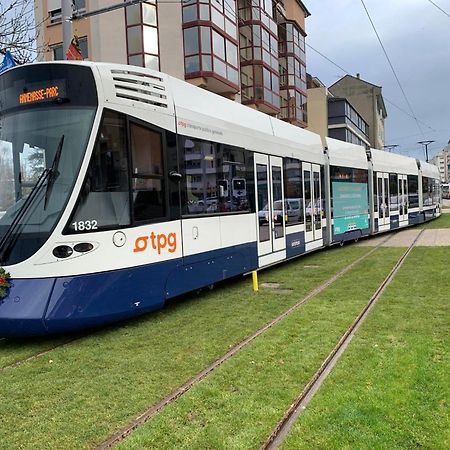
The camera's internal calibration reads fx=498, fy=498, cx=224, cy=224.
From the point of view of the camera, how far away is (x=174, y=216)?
7.17 metres

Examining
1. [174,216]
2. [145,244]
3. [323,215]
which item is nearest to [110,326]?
[145,244]

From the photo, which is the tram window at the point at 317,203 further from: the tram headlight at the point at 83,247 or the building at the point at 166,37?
the building at the point at 166,37

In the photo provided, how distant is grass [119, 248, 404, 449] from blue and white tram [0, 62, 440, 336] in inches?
71.9

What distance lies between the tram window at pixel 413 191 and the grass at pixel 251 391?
1790 cm

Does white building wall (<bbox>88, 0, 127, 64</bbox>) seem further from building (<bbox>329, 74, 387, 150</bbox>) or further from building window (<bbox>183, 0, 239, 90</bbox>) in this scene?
building (<bbox>329, 74, 387, 150</bbox>)

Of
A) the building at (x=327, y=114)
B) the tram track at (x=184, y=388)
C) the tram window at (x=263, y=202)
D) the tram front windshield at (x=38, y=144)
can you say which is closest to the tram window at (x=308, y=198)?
the tram window at (x=263, y=202)

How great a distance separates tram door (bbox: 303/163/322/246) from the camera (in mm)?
12820

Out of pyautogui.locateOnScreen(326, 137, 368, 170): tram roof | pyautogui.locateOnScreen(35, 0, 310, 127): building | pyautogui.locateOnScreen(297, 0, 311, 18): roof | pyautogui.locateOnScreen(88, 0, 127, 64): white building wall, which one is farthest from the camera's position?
pyautogui.locateOnScreen(297, 0, 311, 18): roof

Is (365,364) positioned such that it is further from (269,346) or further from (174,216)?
(174,216)

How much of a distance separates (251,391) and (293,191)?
801 cm

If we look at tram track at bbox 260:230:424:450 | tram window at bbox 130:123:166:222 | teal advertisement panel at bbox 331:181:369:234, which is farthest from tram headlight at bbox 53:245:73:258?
teal advertisement panel at bbox 331:181:369:234

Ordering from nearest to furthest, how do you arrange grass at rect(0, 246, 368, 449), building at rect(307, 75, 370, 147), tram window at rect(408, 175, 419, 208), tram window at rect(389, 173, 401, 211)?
grass at rect(0, 246, 368, 449)
tram window at rect(389, 173, 401, 211)
tram window at rect(408, 175, 419, 208)
building at rect(307, 75, 370, 147)

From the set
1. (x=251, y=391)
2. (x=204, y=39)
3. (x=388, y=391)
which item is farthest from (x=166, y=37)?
(x=388, y=391)

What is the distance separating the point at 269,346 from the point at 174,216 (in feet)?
8.36
